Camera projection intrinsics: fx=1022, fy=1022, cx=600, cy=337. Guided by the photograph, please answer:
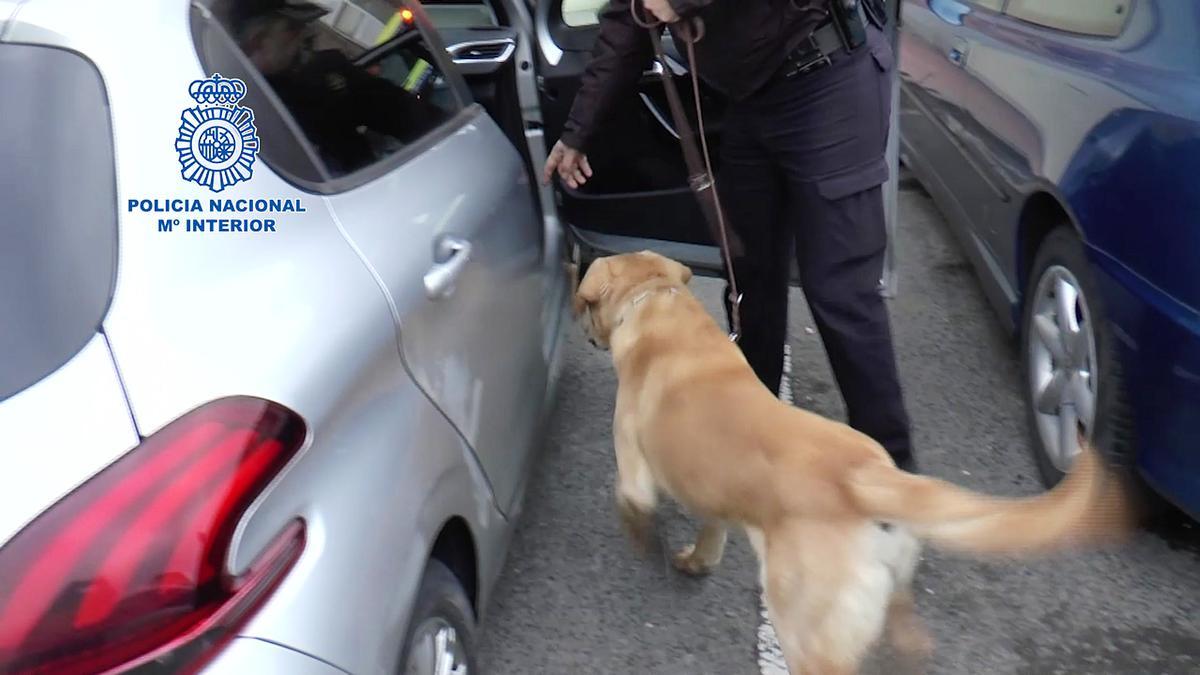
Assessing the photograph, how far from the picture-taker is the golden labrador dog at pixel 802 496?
5.46ft

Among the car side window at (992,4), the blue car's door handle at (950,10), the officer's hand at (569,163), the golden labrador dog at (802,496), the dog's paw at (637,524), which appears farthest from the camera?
the blue car's door handle at (950,10)

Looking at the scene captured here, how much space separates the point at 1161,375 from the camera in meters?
2.38

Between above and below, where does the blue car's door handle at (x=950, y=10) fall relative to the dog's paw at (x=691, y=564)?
above

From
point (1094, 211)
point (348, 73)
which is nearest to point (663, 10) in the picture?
point (348, 73)

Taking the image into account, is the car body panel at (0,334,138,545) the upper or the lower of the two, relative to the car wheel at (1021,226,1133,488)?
upper

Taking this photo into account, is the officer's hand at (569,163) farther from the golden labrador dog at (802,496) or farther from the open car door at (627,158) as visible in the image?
the open car door at (627,158)

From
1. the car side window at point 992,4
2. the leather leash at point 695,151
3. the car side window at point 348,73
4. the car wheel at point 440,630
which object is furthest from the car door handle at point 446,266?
the car side window at point 992,4

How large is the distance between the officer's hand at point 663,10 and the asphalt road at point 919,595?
4.32 feet

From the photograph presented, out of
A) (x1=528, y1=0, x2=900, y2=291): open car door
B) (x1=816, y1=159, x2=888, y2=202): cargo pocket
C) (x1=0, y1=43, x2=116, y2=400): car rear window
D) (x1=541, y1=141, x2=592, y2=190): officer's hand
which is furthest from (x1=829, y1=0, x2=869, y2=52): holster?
(x1=0, y1=43, x2=116, y2=400): car rear window

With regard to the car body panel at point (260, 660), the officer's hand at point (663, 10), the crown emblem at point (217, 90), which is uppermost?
the crown emblem at point (217, 90)

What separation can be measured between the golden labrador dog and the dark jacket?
1.83 ft

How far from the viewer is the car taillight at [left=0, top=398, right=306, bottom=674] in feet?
3.63

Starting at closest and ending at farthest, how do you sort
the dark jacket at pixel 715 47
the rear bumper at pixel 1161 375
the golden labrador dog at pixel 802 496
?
the golden labrador dog at pixel 802 496
the rear bumper at pixel 1161 375
the dark jacket at pixel 715 47

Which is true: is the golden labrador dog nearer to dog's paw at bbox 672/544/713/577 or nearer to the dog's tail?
the dog's tail
